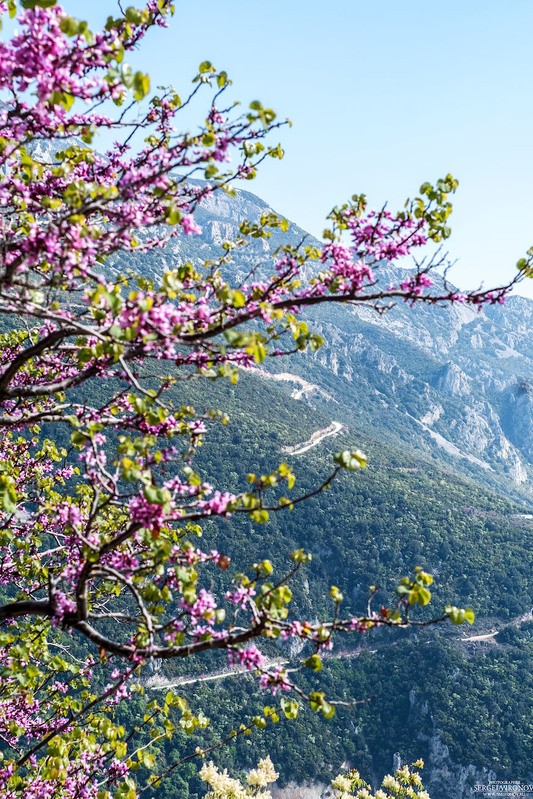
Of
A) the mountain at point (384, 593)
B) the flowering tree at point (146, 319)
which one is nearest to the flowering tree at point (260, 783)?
the flowering tree at point (146, 319)

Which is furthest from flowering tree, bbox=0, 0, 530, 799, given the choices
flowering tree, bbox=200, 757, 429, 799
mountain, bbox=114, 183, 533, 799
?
mountain, bbox=114, 183, 533, 799

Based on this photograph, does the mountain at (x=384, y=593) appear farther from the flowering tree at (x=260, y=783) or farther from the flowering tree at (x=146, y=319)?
the flowering tree at (x=146, y=319)

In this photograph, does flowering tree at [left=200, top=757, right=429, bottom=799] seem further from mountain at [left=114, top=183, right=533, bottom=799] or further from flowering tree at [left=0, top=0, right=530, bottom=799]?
mountain at [left=114, top=183, right=533, bottom=799]

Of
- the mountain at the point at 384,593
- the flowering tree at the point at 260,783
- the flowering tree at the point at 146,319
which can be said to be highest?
the flowering tree at the point at 146,319

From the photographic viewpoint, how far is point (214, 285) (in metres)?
5.82

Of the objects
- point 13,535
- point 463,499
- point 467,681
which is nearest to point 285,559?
point 467,681

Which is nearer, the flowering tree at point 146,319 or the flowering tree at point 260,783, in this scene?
the flowering tree at point 146,319

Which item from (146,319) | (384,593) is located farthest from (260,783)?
(384,593)

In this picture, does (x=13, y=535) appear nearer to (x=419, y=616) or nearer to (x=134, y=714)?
(x=134, y=714)

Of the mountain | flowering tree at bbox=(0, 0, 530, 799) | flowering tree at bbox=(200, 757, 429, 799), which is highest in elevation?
flowering tree at bbox=(0, 0, 530, 799)

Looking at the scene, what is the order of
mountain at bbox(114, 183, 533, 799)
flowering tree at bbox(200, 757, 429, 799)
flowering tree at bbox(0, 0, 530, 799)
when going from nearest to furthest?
flowering tree at bbox(0, 0, 530, 799) → flowering tree at bbox(200, 757, 429, 799) → mountain at bbox(114, 183, 533, 799)

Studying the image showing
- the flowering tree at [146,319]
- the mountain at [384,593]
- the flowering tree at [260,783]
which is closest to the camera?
the flowering tree at [146,319]

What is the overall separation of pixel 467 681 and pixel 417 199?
2845 inches

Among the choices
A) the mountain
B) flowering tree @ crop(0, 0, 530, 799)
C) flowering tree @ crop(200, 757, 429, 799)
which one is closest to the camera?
flowering tree @ crop(0, 0, 530, 799)
